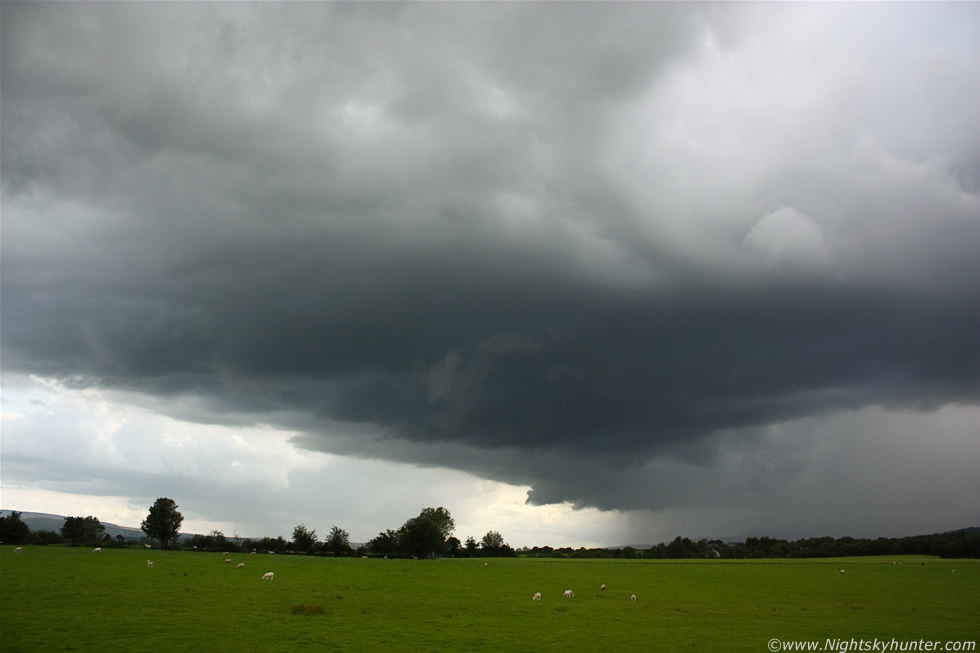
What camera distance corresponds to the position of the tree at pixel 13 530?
132 meters

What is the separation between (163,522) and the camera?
19412cm

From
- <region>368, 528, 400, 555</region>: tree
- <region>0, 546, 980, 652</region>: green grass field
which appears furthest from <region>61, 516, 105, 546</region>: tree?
<region>0, 546, 980, 652</region>: green grass field

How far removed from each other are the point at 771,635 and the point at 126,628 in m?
34.0

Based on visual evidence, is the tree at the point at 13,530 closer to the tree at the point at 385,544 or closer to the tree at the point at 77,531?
the tree at the point at 77,531

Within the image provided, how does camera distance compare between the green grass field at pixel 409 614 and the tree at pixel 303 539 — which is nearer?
the green grass field at pixel 409 614

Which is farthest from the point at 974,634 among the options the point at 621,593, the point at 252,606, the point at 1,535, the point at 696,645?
the point at 1,535

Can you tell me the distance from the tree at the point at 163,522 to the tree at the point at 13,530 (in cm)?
5423

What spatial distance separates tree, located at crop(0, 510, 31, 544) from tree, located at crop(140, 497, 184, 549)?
54225mm

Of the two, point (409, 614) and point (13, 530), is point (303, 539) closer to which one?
point (13, 530)

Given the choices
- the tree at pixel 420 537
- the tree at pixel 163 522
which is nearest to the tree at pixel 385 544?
the tree at pixel 420 537

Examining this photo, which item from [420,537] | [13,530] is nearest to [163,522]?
[13,530]

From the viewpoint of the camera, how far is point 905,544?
196m

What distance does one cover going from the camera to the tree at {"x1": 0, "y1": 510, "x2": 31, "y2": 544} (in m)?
132

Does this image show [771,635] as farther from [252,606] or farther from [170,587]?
[170,587]
